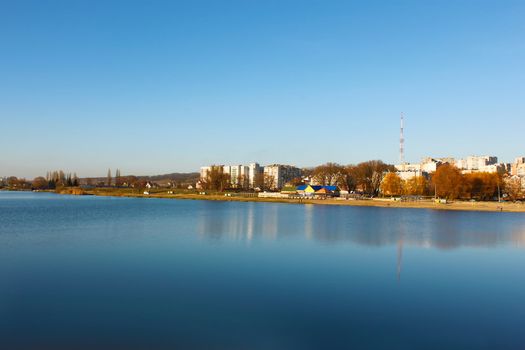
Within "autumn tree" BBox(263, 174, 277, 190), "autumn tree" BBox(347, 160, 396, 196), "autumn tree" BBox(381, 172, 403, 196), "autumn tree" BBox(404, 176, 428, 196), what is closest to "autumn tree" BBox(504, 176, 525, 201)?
"autumn tree" BBox(404, 176, 428, 196)

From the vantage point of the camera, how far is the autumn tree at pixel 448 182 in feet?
196

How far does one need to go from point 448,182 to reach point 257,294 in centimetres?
5600

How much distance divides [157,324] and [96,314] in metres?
1.44

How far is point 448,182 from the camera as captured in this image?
2344 inches

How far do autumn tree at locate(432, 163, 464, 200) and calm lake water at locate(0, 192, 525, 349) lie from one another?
141 ft

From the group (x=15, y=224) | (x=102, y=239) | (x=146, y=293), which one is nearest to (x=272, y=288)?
(x=146, y=293)

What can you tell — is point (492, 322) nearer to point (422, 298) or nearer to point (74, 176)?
point (422, 298)

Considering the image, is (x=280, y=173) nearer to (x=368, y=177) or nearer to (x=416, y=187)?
(x=368, y=177)

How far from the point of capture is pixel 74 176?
121m

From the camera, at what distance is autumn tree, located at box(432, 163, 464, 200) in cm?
5988

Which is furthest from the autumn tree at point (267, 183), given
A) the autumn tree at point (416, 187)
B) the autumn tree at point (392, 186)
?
the autumn tree at point (416, 187)

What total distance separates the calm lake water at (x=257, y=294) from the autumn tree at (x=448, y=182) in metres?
42.8

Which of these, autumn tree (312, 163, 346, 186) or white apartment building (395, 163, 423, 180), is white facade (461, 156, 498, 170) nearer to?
white apartment building (395, 163, 423, 180)

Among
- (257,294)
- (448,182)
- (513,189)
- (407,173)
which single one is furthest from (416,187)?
(257,294)
